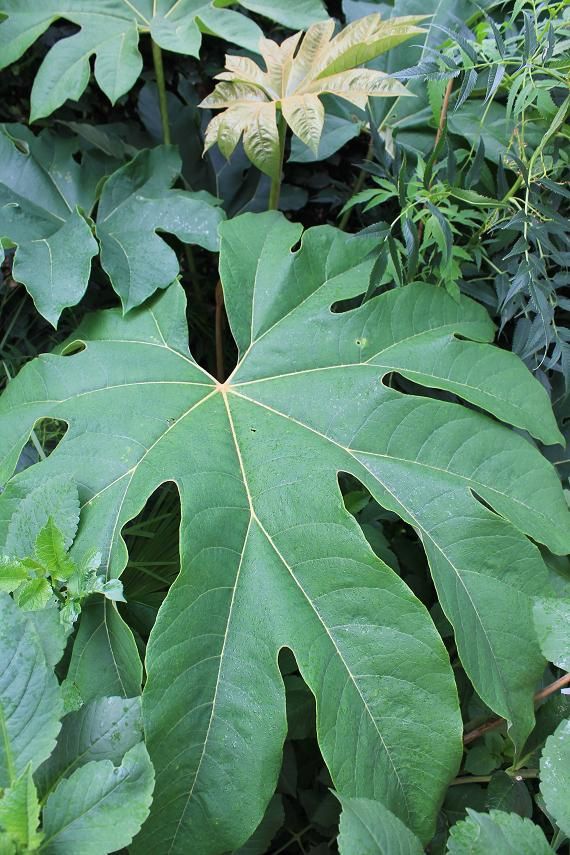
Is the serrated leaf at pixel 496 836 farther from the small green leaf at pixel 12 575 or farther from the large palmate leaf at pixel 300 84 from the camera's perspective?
the large palmate leaf at pixel 300 84

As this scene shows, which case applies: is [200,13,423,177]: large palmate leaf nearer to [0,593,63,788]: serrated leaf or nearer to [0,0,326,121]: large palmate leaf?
[0,0,326,121]: large palmate leaf

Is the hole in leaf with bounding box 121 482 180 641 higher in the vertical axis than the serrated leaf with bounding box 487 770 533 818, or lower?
higher

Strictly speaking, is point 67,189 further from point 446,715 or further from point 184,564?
point 446,715

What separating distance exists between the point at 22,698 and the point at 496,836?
0.49 m

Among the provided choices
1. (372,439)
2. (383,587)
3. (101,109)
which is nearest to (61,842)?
(383,587)

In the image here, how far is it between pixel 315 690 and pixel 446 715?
164 mm

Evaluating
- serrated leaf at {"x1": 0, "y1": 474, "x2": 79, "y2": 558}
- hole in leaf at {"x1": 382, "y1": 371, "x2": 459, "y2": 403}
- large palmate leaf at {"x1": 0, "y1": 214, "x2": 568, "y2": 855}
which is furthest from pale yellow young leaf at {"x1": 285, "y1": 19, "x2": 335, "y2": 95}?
serrated leaf at {"x1": 0, "y1": 474, "x2": 79, "y2": 558}

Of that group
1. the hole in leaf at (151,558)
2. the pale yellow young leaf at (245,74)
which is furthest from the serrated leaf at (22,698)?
the pale yellow young leaf at (245,74)

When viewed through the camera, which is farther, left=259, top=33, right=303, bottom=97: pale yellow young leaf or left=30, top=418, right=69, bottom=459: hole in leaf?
left=30, top=418, right=69, bottom=459: hole in leaf

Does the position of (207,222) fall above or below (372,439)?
above

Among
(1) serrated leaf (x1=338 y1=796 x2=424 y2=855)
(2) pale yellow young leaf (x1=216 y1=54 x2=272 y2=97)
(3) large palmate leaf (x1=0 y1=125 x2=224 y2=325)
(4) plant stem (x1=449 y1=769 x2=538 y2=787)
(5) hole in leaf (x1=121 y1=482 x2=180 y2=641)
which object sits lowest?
(4) plant stem (x1=449 y1=769 x2=538 y2=787)

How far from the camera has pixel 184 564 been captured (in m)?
0.82

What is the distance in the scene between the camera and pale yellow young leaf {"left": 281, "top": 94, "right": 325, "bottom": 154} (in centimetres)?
99

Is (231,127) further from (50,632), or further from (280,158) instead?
(50,632)
